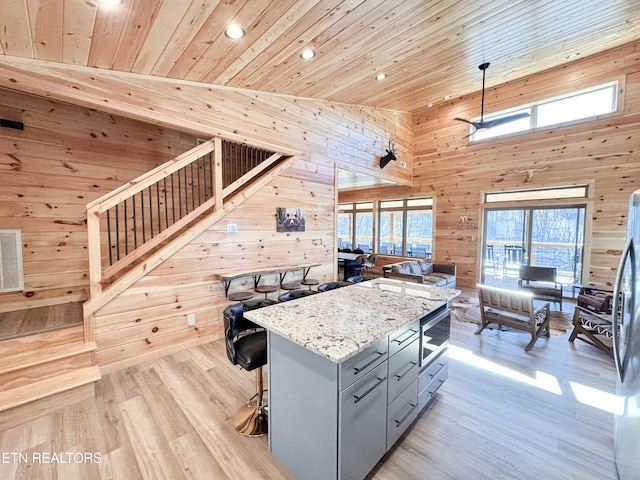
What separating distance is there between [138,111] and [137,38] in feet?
2.66

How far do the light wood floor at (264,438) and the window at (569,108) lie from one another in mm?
5257

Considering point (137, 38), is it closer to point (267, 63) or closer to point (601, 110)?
point (267, 63)

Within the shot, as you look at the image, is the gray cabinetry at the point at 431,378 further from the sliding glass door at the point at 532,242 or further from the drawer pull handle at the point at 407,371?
the sliding glass door at the point at 532,242

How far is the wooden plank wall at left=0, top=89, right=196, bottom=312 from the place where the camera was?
3172 mm

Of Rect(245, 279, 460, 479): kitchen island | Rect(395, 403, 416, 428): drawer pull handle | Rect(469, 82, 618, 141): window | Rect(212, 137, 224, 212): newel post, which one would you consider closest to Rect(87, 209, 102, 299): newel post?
Rect(212, 137, 224, 212): newel post

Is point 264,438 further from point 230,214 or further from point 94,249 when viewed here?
point 230,214

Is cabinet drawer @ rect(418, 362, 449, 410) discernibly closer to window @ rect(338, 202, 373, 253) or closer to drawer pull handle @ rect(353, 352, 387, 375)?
drawer pull handle @ rect(353, 352, 387, 375)

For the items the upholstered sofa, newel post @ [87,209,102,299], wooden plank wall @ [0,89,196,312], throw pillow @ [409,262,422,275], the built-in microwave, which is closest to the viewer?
the built-in microwave

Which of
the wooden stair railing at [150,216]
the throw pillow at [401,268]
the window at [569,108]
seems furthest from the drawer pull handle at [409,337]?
the window at [569,108]

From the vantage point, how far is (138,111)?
9.52 feet

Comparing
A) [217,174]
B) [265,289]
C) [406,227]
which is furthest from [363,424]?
[406,227]

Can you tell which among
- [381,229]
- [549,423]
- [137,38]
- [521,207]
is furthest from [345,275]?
[137,38]

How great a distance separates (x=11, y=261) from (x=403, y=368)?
4513 millimetres

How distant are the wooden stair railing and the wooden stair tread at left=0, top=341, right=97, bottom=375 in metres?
0.14
